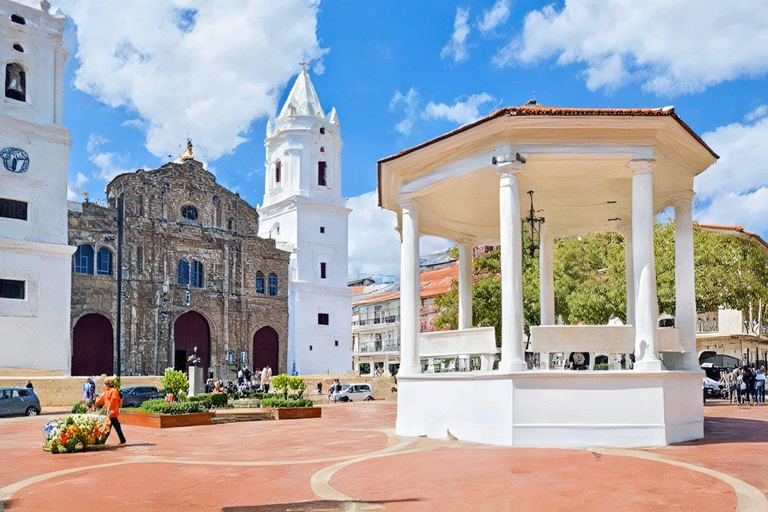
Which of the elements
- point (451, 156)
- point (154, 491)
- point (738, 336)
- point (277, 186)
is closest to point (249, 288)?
point (277, 186)

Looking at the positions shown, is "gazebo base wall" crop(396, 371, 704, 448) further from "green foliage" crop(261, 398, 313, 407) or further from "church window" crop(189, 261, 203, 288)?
"church window" crop(189, 261, 203, 288)

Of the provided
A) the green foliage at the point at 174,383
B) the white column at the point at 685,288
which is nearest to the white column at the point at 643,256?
the white column at the point at 685,288

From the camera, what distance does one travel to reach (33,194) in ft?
140

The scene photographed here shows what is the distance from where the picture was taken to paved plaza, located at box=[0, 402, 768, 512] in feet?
27.7

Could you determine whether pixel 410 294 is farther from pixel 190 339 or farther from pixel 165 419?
pixel 190 339

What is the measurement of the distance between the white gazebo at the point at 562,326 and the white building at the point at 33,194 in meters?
32.2

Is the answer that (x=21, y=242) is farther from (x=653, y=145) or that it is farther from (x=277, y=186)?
(x=653, y=145)

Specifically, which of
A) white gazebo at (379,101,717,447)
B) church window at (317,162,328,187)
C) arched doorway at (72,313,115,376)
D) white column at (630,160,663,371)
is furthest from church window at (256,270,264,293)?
white column at (630,160,663,371)

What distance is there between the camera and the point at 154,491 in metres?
9.56

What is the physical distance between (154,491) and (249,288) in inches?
1958

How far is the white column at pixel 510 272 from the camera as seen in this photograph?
1327 cm

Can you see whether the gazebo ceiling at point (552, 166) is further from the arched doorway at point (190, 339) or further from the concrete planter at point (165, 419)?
the arched doorway at point (190, 339)

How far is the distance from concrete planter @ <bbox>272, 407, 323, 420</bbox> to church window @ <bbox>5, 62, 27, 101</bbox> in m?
28.7

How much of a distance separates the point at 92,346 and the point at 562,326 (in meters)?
42.3
